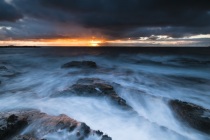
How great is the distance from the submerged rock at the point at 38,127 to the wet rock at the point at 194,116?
3.57m

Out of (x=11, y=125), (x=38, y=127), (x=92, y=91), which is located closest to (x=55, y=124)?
(x=38, y=127)

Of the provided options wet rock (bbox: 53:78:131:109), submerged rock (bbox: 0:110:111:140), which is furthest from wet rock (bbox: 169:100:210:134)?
submerged rock (bbox: 0:110:111:140)

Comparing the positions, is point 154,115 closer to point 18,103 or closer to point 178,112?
point 178,112

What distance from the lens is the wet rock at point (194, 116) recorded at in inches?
248

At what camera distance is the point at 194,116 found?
6676 millimetres

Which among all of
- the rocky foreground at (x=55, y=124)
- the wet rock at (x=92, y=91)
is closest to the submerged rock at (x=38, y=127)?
the rocky foreground at (x=55, y=124)

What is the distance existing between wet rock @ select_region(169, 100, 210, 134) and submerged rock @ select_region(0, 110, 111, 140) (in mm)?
3573

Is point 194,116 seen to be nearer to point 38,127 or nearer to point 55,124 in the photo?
point 55,124

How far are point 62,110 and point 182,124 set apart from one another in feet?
14.8

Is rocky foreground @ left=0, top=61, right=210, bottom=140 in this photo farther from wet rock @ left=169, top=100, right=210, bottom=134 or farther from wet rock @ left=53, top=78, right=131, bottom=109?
wet rock @ left=53, top=78, right=131, bottom=109

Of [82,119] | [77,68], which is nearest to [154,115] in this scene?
[82,119]

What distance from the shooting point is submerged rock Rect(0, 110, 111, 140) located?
477 cm

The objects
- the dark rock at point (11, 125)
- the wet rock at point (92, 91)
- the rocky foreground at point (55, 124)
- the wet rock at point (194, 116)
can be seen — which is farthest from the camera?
the wet rock at point (92, 91)

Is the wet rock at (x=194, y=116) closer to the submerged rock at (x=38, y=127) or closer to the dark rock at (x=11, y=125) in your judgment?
the submerged rock at (x=38, y=127)
